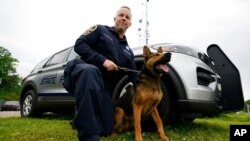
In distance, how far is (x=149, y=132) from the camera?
16.8ft

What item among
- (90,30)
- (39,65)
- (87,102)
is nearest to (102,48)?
(90,30)

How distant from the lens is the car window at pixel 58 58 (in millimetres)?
7739

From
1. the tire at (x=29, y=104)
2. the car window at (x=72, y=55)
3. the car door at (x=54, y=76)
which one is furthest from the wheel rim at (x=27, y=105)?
the car window at (x=72, y=55)

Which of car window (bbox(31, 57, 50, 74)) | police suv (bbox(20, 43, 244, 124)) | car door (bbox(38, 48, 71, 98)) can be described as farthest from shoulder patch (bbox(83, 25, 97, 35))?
car window (bbox(31, 57, 50, 74))

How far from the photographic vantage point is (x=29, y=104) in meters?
8.17

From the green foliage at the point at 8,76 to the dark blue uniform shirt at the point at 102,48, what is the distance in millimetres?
62485

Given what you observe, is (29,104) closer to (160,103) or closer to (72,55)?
(72,55)

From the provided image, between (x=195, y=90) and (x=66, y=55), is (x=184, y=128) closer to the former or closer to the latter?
(x=195, y=90)

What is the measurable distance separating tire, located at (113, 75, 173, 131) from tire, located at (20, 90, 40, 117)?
3.28m

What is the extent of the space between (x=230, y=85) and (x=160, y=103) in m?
1.00

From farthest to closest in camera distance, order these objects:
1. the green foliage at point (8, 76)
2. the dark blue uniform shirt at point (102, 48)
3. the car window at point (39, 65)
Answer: the green foliage at point (8, 76) < the car window at point (39, 65) < the dark blue uniform shirt at point (102, 48)

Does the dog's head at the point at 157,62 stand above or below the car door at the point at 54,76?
above

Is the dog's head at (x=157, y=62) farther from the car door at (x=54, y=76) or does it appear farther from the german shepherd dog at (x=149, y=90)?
the car door at (x=54, y=76)

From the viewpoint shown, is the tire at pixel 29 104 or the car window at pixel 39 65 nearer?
the tire at pixel 29 104
